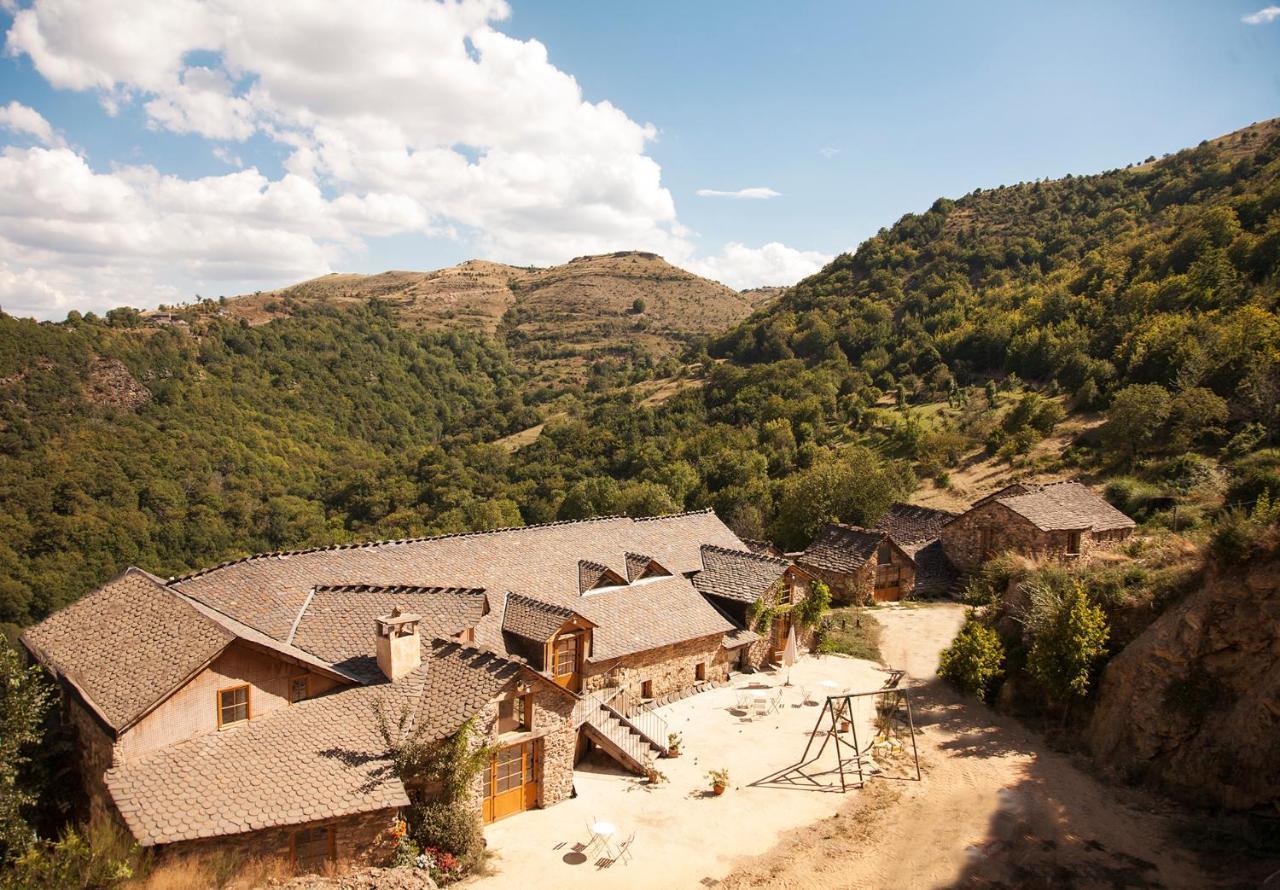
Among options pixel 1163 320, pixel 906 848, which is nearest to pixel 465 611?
pixel 906 848

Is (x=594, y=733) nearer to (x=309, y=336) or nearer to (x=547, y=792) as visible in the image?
(x=547, y=792)

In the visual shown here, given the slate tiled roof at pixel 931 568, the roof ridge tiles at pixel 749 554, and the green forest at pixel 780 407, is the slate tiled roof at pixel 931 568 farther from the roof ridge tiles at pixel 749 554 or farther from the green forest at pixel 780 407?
the roof ridge tiles at pixel 749 554

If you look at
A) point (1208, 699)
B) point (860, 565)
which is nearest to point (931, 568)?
point (860, 565)

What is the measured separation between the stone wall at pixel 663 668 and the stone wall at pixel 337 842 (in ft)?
31.6

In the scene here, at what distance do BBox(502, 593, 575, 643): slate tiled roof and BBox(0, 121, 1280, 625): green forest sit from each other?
31.5m

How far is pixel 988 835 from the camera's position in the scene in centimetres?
1666

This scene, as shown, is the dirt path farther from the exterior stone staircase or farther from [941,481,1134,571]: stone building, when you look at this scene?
[941,481,1134,571]: stone building

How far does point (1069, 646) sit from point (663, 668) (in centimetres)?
1349

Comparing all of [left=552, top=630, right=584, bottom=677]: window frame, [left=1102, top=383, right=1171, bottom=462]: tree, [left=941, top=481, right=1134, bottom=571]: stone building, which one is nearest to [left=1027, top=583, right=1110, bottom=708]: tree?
[left=552, top=630, right=584, bottom=677]: window frame

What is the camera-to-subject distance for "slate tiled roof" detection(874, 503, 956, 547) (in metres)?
45.2

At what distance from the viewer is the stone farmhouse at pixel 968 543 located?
38531 millimetres

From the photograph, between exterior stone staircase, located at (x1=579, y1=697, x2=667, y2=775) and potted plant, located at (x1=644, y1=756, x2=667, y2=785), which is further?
exterior stone staircase, located at (x1=579, y1=697, x2=667, y2=775)

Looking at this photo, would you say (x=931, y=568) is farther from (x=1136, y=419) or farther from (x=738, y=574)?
(x=1136, y=419)

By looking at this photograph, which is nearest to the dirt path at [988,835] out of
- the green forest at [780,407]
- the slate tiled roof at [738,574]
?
the slate tiled roof at [738,574]
